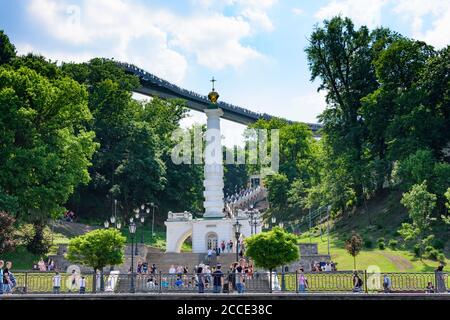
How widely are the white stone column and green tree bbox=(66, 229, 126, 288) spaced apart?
20.7 m

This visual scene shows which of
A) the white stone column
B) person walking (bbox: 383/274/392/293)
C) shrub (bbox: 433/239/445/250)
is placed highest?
the white stone column

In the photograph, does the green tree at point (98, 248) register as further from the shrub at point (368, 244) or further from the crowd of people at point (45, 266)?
the shrub at point (368, 244)

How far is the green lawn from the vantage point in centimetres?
4542

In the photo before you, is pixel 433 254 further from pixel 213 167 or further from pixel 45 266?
pixel 45 266

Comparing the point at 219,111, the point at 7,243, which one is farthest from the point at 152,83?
the point at 7,243

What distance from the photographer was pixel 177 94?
103688 mm

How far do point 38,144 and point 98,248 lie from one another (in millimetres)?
15915

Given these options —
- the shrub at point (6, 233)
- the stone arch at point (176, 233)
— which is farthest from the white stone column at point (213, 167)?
the shrub at point (6, 233)

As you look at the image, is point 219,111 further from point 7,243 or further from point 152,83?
point 152,83

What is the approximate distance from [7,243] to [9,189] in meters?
5.79

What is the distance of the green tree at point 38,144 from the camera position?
163ft

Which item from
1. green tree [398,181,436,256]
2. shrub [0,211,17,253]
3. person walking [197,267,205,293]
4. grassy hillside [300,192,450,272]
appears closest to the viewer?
person walking [197,267,205,293]

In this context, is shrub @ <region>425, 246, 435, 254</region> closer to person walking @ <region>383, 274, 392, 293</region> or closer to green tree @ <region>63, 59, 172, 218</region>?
person walking @ <region>383, 274, 392, 293</region>

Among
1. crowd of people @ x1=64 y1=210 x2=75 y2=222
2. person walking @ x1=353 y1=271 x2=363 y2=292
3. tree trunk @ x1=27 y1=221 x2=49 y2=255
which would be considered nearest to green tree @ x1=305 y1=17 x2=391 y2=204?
crowd of people @ x1=64 y1=210 x2=75 y2=222
